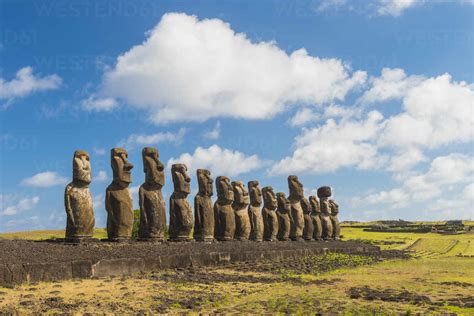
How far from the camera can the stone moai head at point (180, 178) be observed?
59.6 feet

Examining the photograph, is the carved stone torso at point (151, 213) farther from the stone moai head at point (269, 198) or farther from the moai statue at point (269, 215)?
the stone moai head at point (269, 198)

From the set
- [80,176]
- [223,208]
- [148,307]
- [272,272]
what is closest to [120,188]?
[80,176]

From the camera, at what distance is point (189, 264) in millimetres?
13133

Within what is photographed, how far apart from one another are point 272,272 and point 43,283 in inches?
237

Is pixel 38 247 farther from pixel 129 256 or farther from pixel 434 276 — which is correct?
pixel 434 276

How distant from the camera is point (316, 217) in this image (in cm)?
3039

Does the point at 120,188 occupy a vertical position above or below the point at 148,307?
above

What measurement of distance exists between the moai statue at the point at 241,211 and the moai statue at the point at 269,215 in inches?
87.6

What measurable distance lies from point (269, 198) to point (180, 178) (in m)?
7.96

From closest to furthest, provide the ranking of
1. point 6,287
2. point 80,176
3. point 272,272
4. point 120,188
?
point 6,287 < point 272,272 < point 80,176 < point 120,188

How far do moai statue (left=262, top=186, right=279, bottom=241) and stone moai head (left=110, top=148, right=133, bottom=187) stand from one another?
10569 mm

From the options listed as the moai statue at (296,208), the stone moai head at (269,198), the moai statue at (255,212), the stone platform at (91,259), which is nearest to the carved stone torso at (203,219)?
the stone platform at (91,259)

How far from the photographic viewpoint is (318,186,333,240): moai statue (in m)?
31.3

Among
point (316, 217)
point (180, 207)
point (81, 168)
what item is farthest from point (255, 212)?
point (81, 168)
